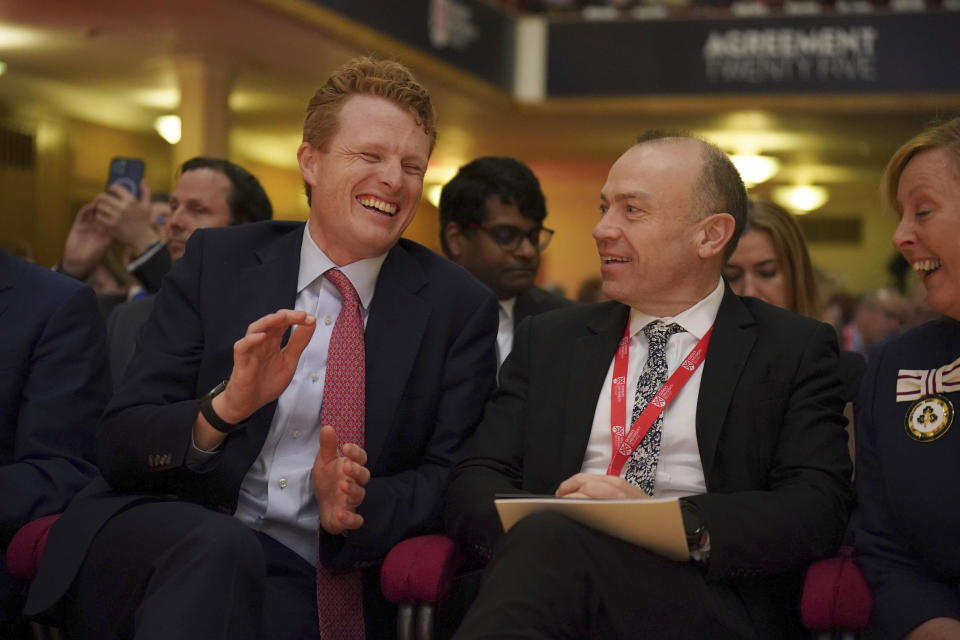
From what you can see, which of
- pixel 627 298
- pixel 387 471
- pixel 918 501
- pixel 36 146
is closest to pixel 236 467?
pixel 387 471

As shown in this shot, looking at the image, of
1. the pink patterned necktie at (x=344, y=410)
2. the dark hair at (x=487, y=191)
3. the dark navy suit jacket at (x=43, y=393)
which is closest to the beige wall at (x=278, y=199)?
the dark hair at (x=487, y=191)

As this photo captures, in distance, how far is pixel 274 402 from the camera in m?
2.41

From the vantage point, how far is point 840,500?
2.26 meters

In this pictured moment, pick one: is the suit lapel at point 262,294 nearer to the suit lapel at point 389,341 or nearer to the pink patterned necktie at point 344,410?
the pink patterned necktie at point 344,410

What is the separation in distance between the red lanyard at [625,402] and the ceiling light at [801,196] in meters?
13.5

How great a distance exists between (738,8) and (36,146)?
24.7ft

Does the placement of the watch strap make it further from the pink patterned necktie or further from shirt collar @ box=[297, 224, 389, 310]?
shirt collar @ box=[297, 224, 389, 310]

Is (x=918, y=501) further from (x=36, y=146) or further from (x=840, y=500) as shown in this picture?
(x=36, y=146)

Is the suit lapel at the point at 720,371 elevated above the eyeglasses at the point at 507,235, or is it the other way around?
the eyeglasses at the point at 507,235

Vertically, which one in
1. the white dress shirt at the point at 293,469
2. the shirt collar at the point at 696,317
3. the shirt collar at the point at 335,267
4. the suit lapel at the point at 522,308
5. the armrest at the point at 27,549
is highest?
the shirt collar at the point at 335,267

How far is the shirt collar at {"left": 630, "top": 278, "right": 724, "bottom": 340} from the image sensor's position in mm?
2449

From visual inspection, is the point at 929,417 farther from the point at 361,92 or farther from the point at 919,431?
the point at 361,92

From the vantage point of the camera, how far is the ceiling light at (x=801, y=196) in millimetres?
15266

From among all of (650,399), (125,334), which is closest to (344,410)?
→ (650,399)
